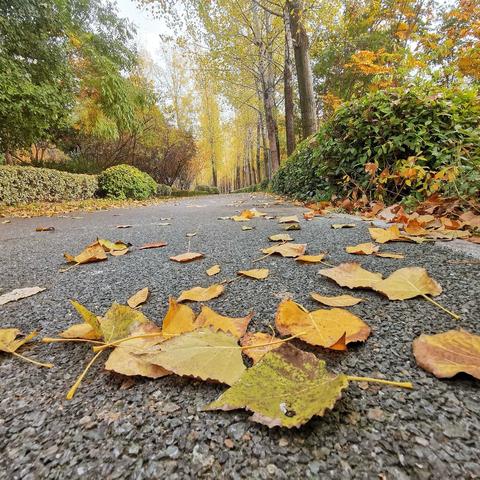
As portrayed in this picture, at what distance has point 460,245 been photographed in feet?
3.92

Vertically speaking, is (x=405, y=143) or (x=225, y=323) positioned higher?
(x=405, y=143)

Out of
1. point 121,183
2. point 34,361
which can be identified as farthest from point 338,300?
point 121,183

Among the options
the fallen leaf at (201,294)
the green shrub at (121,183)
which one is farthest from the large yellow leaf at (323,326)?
the green shrub at (121,183)

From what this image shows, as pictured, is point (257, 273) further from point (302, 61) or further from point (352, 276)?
point (302, 61)

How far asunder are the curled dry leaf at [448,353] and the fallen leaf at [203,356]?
313 millimetres

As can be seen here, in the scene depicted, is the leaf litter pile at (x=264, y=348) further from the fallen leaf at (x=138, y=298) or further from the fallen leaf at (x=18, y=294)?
the fallen leaf at (x=18, y=294)

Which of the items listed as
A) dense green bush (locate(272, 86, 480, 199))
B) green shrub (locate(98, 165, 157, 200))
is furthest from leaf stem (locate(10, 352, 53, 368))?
green shrub (locate(98, 165, 157, 200))

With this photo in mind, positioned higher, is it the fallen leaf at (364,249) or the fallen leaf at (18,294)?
the fallen leaf at (364,249)

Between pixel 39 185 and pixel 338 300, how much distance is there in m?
7.04

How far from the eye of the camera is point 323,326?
23.9 inches

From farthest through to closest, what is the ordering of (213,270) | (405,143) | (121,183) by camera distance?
(121,183), (405,143), (213,270)

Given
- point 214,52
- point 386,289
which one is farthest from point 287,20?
point 386,289

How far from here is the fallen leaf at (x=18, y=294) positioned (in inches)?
37.9

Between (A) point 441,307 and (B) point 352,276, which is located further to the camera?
(B) point 352,276
